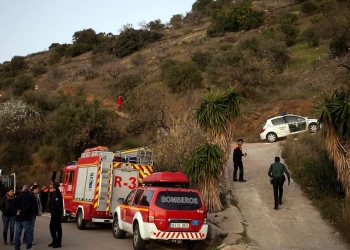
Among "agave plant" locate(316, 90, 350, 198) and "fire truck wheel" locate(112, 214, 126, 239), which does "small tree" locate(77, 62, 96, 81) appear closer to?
"fire truck wheel" locate(112, 214, 126, 239)

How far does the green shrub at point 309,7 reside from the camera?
216 ft

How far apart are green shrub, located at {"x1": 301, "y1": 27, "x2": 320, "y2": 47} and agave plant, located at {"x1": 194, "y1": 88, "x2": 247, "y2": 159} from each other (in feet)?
126

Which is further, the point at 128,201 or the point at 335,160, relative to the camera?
the point at 335,160

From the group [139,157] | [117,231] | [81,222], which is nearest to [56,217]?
[117,231]

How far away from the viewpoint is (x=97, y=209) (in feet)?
52.4

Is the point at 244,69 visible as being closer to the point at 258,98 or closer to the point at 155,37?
the point at 258,98

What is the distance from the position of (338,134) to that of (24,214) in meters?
9.86

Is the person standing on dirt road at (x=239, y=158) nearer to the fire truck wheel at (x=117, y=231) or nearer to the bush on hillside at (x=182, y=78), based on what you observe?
the fire truck wheel at (x=117, y=231)

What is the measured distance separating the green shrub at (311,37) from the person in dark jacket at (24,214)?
4541 centimetres

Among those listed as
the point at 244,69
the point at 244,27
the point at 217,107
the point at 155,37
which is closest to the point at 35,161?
the point at 244,69

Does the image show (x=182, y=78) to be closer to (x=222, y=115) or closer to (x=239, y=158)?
(x=239, y=158)

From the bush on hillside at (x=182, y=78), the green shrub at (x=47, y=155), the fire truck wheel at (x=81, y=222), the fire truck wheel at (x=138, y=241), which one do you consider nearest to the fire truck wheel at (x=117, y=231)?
the fire truck wheel at (x=138, y=241)

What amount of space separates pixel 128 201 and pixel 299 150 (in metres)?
10.1

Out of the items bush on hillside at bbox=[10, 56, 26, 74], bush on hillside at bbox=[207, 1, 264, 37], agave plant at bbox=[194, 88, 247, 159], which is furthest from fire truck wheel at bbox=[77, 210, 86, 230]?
bush on hillside at bbox=[10, 56, 26, 74]
